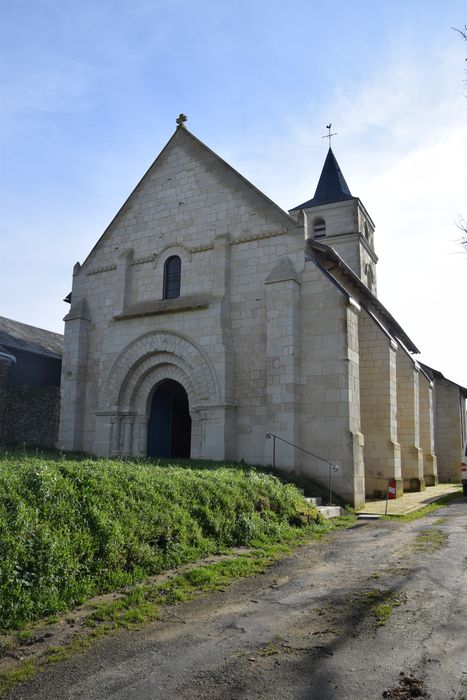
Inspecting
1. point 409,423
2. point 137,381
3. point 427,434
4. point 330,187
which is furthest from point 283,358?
point 330,187

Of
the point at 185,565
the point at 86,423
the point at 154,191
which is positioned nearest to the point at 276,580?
the point at 185,565

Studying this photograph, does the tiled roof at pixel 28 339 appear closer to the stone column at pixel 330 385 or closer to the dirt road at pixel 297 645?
the stone column at pixel 330 385

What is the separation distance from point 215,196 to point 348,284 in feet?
17.3

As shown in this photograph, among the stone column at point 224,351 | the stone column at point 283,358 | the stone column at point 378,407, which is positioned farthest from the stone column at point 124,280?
the stone column at point 378,407

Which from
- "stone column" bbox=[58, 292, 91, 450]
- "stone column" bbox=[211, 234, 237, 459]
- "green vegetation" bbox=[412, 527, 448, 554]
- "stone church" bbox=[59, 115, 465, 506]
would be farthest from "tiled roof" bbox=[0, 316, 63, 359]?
"green vegetation" bbox=[412, 527, 448, 554]

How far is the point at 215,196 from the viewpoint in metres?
16.4

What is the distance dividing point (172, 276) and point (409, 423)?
9.73 m

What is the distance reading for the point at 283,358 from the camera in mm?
14062

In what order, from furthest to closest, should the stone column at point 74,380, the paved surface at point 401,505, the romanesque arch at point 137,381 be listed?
1. the stone column at point 74,380
2. the romanesque arch at point 137,381
3. the paved surface at point 401,505

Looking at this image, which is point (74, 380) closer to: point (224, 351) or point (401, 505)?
point (224, 351)

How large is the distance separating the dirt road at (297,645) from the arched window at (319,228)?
23.8 m

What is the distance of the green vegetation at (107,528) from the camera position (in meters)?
5.44

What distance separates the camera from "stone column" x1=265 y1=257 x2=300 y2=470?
13.8 m

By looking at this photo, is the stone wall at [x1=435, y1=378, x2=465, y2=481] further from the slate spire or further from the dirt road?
the dirt road
